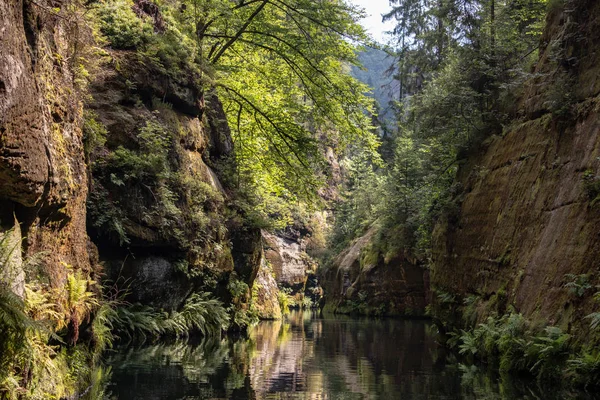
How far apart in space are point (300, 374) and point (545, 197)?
5959 millimetres

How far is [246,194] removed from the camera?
2091cm

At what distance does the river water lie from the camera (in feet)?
26.3

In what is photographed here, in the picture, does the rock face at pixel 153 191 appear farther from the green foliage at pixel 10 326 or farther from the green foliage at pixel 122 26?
the green foliage at pixel 10 326

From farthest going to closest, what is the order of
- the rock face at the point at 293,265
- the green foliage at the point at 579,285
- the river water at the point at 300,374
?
the rock face at the point at 293,265
the green foliage at the point at 579,285
the river water at the point at 300,374

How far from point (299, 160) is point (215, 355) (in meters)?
7.53

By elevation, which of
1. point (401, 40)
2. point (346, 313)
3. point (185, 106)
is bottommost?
point (346, 313)

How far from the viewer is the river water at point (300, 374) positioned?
8.01 metres

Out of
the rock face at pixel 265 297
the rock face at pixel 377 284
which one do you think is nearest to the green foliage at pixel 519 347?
the rock face at pixel 265 297

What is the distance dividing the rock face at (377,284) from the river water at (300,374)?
16.2m

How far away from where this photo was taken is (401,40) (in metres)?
43.2

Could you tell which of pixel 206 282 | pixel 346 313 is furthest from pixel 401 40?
pixel 206 282

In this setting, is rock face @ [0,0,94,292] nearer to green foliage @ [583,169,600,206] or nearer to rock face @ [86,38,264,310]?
rock face @ [86,38,264,310]

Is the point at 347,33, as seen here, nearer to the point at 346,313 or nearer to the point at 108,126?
the point at 108,126

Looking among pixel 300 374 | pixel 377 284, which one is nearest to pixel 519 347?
pixel 300 374
